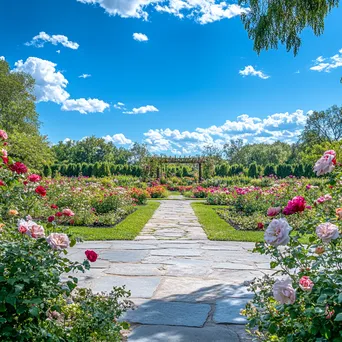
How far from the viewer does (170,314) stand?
271 cm

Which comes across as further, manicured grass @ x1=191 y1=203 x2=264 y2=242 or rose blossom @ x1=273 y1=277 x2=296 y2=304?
manicured grass @ x1=191 y1=203 x2=264 y2=242

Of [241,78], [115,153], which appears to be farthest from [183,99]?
[115,153]

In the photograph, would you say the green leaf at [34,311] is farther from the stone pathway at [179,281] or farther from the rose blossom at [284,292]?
the rose blossom at [284,292]

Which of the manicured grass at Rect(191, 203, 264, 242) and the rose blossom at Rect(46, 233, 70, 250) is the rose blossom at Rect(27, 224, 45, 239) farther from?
the manicured grass at Rect(191, 203, 264, 242)

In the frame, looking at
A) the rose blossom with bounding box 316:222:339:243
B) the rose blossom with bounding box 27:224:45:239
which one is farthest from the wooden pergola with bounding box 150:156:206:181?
the rose blossom with bounding box 316:222:339:243

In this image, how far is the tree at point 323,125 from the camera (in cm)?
3544

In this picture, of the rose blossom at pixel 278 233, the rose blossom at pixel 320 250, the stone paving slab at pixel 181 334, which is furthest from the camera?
the stone paving slab at pixel 181 334

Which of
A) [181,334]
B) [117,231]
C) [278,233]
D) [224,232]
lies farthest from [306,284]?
[117,231]

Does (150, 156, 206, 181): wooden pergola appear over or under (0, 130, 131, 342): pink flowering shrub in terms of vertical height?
over

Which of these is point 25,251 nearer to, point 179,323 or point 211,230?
point 179,323

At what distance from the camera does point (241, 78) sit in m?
14.7

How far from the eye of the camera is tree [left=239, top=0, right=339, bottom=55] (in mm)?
3611

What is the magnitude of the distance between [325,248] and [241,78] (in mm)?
13567

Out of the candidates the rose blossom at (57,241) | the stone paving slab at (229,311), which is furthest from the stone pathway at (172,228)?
the rose blossom at (57,241)
